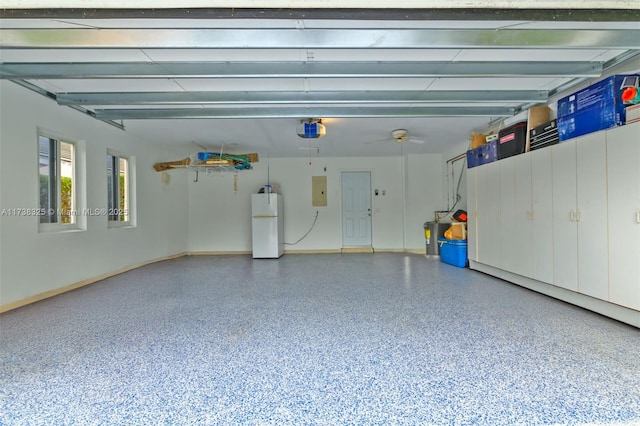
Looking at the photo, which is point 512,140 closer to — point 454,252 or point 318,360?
point 454,252

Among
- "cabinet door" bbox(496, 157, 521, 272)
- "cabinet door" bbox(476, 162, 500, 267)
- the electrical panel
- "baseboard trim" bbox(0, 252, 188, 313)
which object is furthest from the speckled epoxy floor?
the electrical panel

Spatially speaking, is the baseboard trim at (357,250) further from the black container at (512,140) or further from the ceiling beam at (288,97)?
the ceiling beam at (288,97)

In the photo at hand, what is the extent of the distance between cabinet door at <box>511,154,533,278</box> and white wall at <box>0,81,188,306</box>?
5.58m

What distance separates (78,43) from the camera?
2131 millimetres

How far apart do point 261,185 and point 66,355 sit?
5450mm

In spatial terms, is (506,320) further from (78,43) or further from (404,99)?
(78,43)

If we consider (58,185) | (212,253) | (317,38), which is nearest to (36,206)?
(58,185)

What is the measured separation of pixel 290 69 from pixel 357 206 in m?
4.86

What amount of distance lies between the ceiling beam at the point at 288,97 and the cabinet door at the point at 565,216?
883mm

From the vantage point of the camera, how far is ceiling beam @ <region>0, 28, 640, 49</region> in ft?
6.83

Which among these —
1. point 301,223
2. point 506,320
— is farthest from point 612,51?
point 301,223

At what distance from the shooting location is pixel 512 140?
12.4 feet

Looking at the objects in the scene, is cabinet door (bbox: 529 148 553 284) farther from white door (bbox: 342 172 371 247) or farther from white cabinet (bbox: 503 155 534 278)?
white door (bbox: 342 172 371 247)

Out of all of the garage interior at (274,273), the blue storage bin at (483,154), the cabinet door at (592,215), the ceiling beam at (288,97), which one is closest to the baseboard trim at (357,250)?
the garage interior at (274,273)
